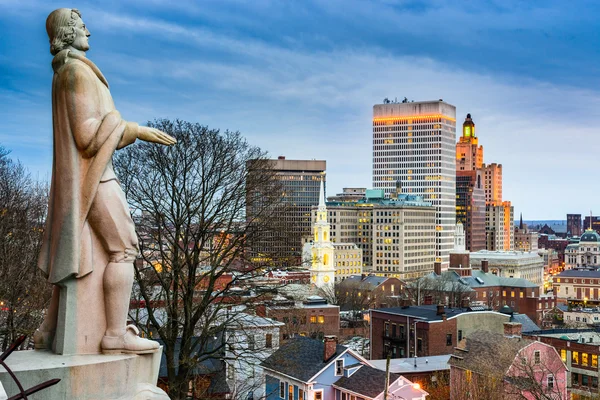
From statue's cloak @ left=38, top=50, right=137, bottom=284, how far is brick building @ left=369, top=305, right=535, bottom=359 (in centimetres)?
6584

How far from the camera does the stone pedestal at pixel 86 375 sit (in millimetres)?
8023

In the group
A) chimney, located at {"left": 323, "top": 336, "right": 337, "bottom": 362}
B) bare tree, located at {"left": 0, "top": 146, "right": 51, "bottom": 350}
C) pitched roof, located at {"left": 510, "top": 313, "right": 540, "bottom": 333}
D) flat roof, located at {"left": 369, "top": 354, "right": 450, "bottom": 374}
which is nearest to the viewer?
bare tree, located at {"left": 0, "top": 146, "right": 51, "bottom": 350}

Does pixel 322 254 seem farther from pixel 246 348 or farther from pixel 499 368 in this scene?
pixel 246 348

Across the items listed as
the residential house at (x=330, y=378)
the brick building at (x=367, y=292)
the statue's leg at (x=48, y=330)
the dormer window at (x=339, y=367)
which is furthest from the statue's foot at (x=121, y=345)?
the brick building at (x=367, y=292)

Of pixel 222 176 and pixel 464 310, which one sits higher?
pixel 222 176

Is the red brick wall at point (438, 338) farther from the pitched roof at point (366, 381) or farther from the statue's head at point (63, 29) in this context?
the statue's head at point (63, 29)

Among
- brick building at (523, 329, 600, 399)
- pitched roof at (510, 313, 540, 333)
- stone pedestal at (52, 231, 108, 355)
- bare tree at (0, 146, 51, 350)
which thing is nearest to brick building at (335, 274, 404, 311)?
pitched roof at (510, 313, 540, 333)

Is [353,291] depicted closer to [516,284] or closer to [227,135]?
[516,284]

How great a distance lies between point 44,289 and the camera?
91.6 feet

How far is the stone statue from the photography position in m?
8.62

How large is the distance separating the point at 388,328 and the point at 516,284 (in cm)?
8654

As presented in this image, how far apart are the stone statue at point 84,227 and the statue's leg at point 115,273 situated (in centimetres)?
1

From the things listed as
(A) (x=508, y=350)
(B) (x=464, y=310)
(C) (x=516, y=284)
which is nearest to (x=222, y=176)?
(A) (x=508, y=350)

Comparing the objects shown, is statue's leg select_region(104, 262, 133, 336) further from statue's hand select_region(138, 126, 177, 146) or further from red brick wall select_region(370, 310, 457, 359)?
red brick wall select_region(370, 310, 457, 359)
